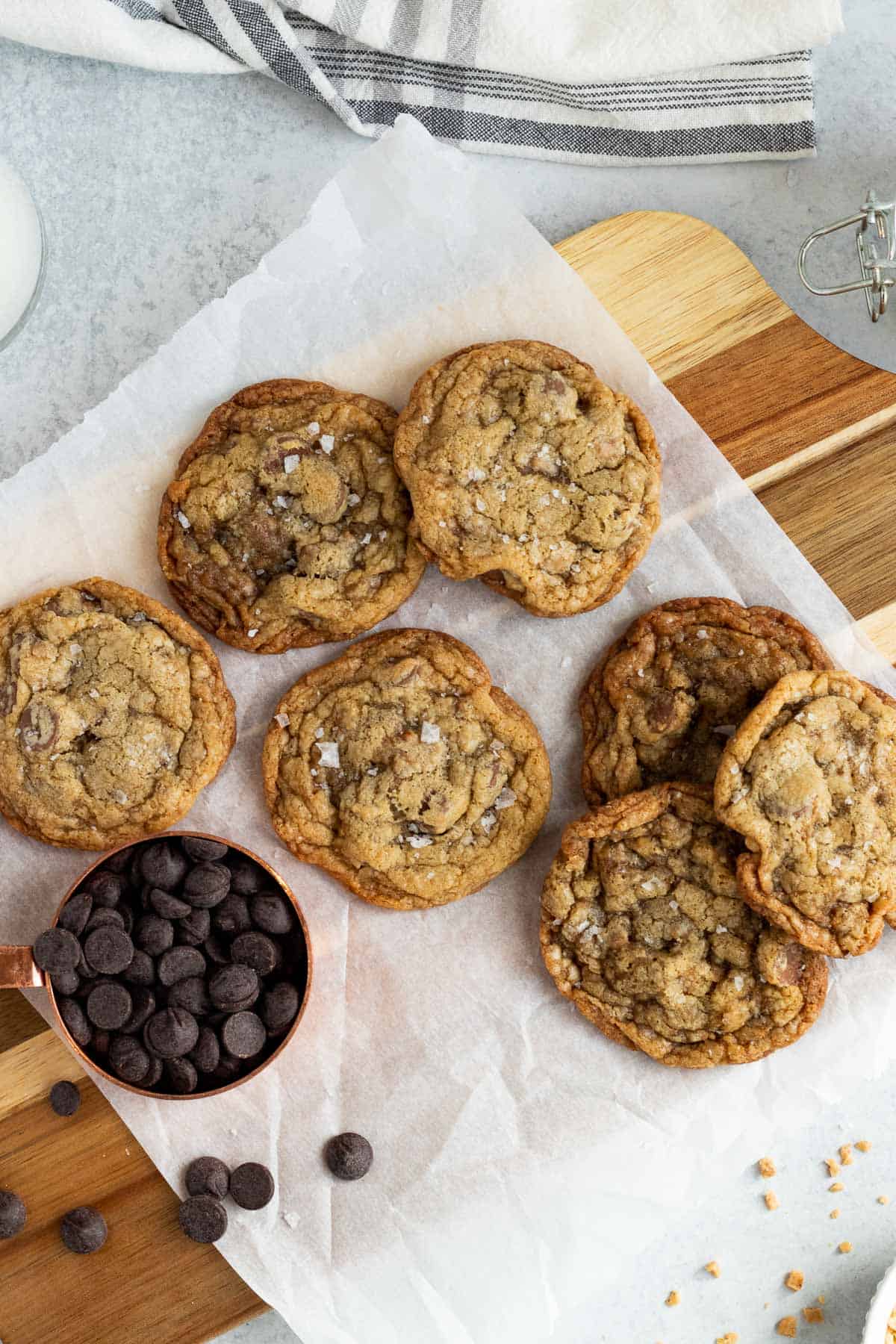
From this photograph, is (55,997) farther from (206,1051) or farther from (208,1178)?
(208,1178)

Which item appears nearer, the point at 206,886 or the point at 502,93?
the point at 206,886

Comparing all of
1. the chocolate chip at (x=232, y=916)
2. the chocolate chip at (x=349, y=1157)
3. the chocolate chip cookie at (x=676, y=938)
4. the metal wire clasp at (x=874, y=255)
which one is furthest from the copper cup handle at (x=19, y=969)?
the metal wire clasp at (x=874, y=255)

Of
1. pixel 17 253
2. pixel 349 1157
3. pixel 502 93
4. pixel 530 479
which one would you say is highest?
pixel 17 253

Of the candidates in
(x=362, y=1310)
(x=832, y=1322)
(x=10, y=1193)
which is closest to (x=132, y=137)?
(x=10, y=1193)

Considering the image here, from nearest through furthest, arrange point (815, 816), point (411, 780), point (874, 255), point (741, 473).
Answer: point (815, 816) → point (411, 780) → point (741, 473) → point (874, 255)

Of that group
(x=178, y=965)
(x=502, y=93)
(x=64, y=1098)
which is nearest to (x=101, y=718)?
(x=178, y=965)

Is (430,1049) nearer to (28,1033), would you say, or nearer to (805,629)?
(28,1033)

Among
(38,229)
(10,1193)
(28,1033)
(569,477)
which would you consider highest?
(38,229)
